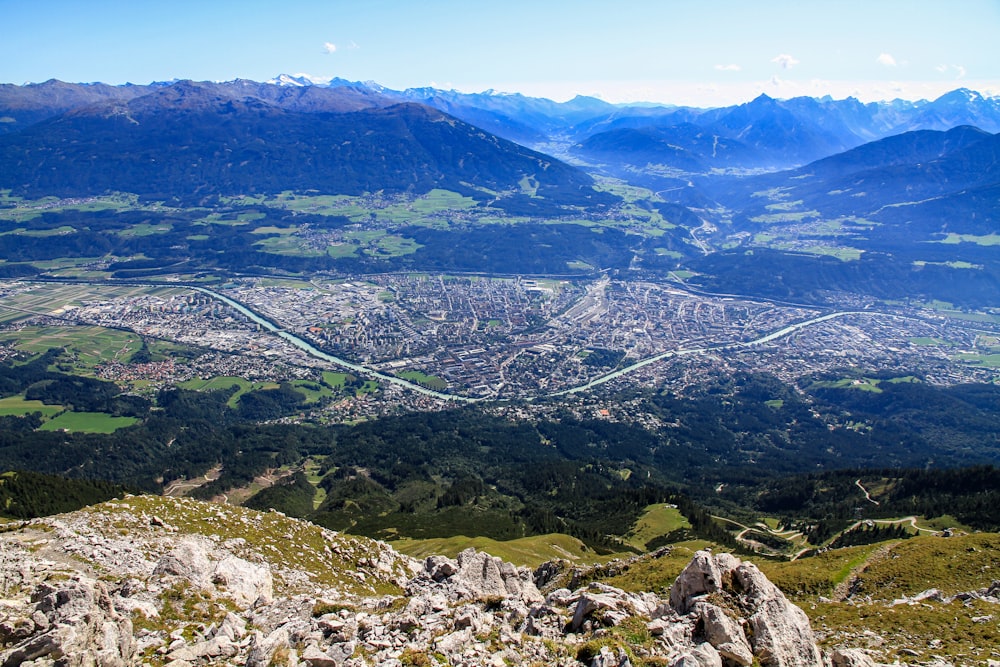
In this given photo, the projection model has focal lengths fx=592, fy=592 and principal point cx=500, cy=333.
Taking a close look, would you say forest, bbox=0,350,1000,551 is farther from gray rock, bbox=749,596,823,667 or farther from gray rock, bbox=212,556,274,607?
gray rock, bbox=749,596,823,667

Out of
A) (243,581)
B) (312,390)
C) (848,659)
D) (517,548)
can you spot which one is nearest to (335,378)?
(312,390)

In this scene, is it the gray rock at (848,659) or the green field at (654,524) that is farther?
the green field at (654,524)

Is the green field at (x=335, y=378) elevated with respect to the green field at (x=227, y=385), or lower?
lower

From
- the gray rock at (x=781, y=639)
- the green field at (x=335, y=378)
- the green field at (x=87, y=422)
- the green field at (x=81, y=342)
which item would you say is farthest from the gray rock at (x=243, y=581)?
the green field at (x=81, y=342)

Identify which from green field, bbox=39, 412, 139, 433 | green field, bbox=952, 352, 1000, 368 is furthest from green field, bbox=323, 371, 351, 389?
green field, bbox=952, 352, 1000, 368

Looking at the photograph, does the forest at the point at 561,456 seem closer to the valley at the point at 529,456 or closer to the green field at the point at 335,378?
the valley at the point at 529,456

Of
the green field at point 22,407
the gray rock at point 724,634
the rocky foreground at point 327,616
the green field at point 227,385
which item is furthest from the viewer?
the green field at point 227,385

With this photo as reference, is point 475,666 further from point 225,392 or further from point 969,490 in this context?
point 225,392
